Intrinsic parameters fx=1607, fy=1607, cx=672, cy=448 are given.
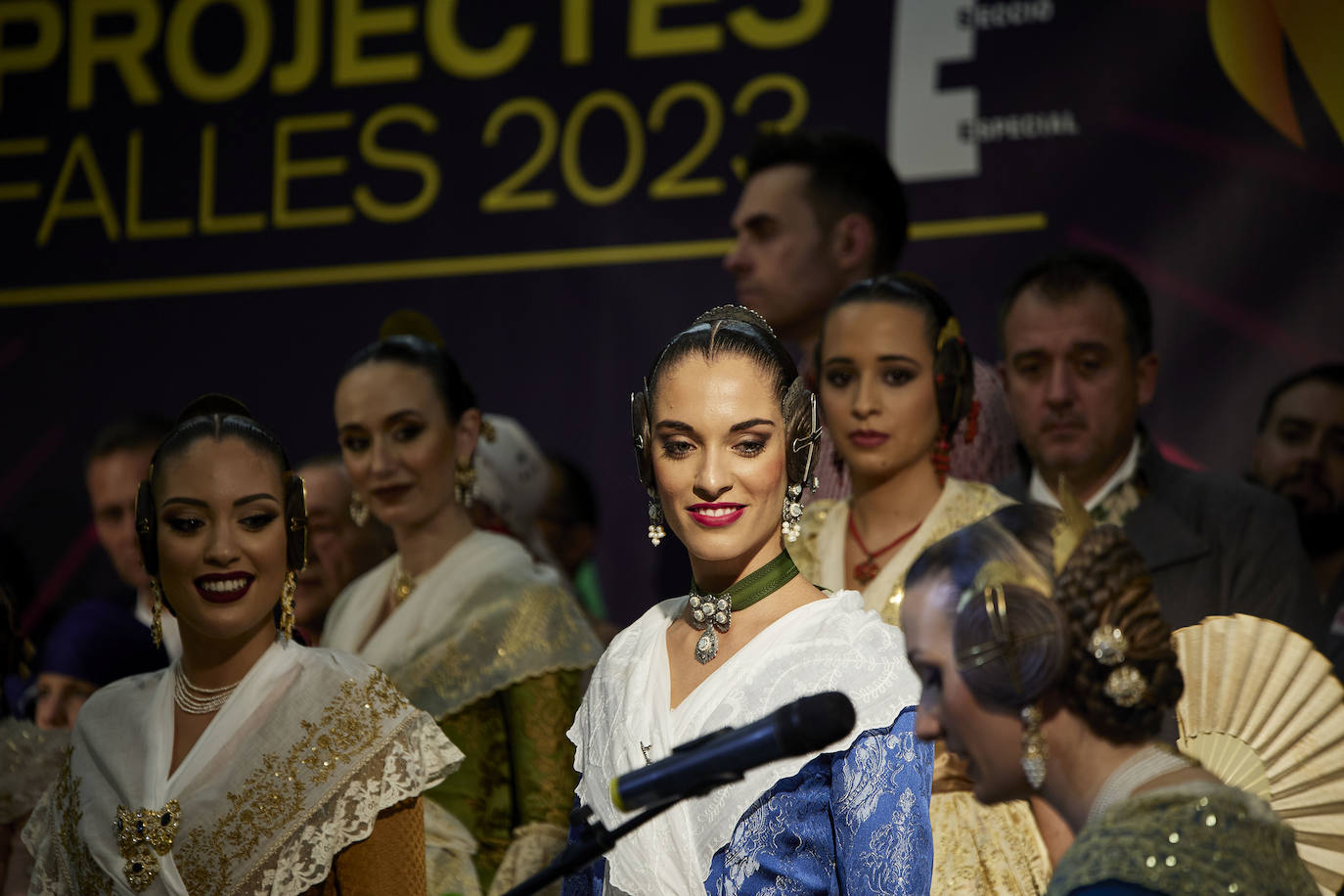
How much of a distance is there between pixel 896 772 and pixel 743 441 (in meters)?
0.62

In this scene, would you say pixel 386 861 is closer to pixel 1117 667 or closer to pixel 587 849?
pixel 587 849

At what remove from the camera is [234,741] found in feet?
9.84

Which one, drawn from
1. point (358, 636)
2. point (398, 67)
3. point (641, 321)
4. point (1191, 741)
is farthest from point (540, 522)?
point (1191, 741)

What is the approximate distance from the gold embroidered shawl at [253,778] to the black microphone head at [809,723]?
4.24ft

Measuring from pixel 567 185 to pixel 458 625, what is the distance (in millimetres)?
2488

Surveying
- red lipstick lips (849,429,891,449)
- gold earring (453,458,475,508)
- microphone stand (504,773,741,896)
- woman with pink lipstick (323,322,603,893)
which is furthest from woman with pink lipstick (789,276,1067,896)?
microphone stand (504,773,741,896)

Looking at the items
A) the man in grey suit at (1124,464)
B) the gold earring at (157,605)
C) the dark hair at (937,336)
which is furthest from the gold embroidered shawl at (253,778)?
the man in grey suit at (1124,464)

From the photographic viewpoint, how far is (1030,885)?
3291mm

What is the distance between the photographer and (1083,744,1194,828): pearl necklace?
2.13 m

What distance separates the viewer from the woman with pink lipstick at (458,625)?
3.80 meters

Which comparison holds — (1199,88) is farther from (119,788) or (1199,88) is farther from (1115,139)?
(119,788)

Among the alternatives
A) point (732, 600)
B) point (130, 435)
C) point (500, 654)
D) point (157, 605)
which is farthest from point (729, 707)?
point (130, 435)

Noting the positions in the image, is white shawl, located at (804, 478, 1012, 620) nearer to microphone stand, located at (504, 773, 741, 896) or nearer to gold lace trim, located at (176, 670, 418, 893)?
gold lace trim, located at (176, 670, 418, 893)

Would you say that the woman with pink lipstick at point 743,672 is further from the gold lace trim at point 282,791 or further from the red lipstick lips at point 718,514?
the gold lace trim at point 282,791
